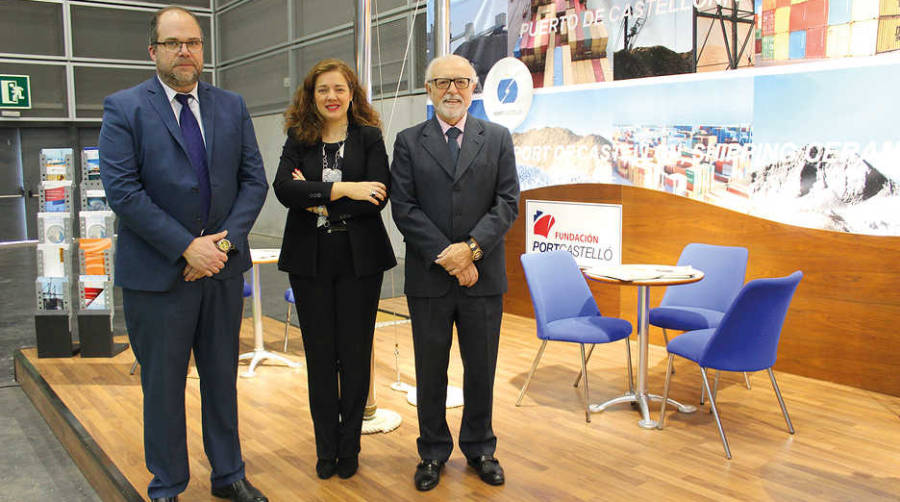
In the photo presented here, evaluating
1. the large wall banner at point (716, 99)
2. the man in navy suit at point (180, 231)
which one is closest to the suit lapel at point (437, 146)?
the man in navy suit at point (180, 231)

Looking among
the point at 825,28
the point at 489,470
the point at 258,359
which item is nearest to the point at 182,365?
the point at 489,470

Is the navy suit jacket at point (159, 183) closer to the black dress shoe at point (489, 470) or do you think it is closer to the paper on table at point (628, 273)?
the black dress shoe at point (489, 470)

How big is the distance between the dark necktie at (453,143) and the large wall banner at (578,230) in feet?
8.86

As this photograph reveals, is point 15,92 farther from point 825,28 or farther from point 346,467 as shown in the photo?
point 825,28

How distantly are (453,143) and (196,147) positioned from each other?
948 mm

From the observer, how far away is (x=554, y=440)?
136 inches

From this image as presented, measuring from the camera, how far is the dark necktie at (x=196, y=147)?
100 inches

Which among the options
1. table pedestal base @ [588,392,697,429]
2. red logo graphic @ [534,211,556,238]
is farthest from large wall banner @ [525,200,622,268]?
table pedestal base @ [588,392,697,429]

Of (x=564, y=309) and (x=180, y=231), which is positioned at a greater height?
(x=180, y=231)

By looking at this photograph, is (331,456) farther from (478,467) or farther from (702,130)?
(702,130)

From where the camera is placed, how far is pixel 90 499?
317 centimetres

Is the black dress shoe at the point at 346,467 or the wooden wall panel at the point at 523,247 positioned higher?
the wooden wall panel at the point at 523,247

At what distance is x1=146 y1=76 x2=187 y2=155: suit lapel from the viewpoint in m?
2.49

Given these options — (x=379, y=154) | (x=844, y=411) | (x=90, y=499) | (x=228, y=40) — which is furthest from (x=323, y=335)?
(x=228, y=40)
